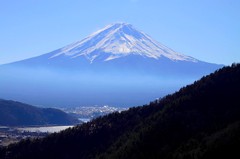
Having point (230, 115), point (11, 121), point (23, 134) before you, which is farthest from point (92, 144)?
point (11, 121)

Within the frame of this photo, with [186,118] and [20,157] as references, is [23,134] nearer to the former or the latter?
[20,157]

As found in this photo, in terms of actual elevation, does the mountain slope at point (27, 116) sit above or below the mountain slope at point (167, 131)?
above

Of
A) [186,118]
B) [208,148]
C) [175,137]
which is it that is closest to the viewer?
[208,148]

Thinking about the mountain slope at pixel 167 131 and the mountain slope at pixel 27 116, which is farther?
the mountain slope at pixel 27 116

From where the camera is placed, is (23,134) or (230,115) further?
(23,134)

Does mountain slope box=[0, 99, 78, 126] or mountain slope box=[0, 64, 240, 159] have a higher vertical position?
mountain slope box=[0, 99, 78, 126]
